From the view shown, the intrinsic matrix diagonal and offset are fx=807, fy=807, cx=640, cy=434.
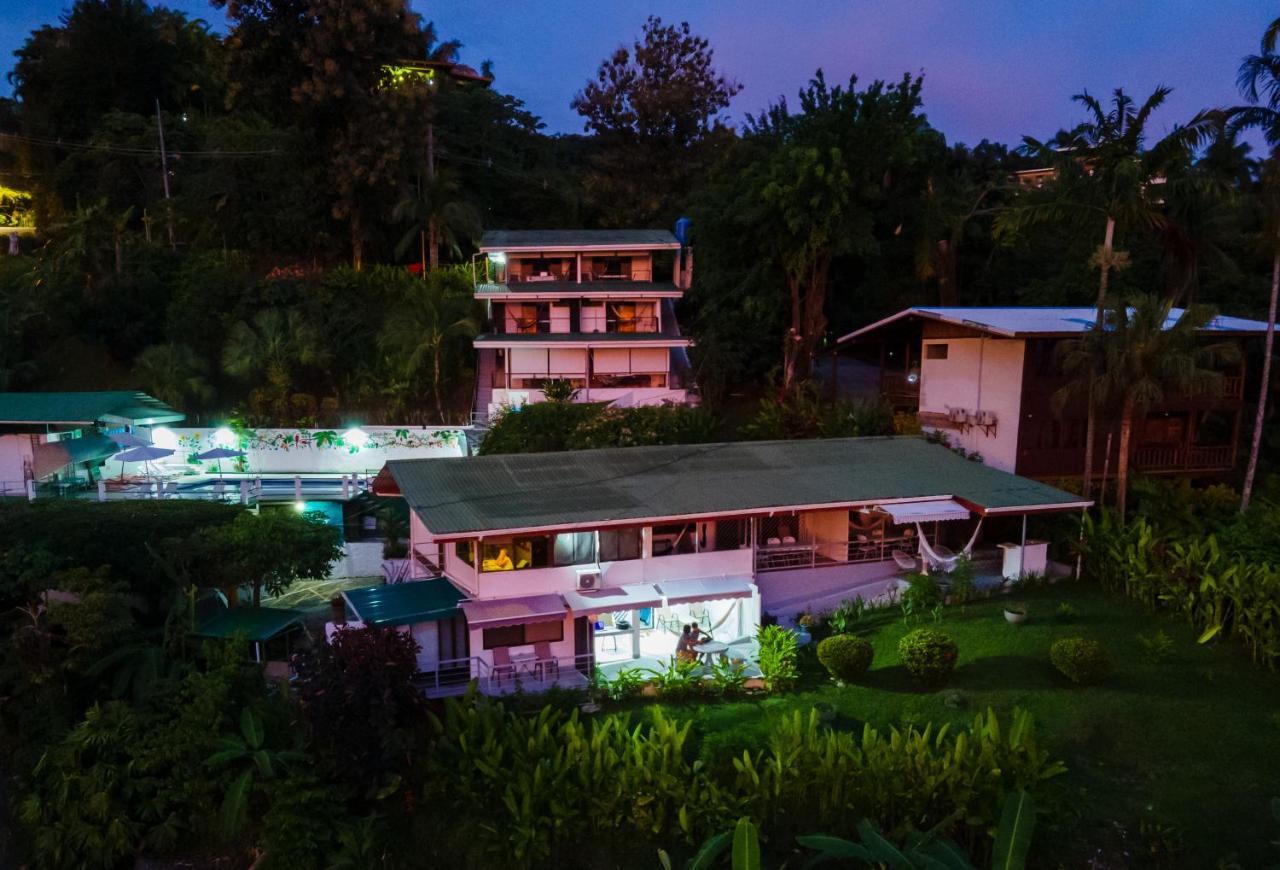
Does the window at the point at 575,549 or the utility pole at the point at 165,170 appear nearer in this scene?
the window at the point at 575,549

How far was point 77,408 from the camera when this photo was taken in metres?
24.8

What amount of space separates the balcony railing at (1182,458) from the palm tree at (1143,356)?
451cm

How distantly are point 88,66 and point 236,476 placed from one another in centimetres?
3053

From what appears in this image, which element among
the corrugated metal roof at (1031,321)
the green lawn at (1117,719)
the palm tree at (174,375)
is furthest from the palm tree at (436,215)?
the green lawn at (1117,719)

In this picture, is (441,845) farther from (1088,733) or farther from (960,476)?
(960,476)

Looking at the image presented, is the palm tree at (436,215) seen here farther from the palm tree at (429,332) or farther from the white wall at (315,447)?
the white wall at (315,447)

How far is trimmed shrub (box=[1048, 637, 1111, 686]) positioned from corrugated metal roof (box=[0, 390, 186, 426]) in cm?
2616

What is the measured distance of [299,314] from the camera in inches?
1331

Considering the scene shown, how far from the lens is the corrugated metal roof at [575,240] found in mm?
34750

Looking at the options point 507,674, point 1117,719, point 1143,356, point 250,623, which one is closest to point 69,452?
point 250,623

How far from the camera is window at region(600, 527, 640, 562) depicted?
54.7 ft

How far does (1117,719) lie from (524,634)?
1038 cm

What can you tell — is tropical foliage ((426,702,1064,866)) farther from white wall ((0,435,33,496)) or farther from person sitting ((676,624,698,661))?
white wall ((0,435,33,496))

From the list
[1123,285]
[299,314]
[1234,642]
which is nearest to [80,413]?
[299,314]
